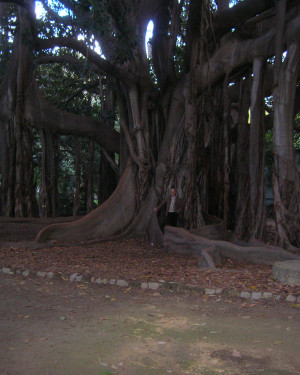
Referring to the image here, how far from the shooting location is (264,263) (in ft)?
21.2

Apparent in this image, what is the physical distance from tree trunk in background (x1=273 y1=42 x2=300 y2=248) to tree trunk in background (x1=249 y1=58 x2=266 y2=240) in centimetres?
59

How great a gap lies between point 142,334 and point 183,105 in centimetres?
627

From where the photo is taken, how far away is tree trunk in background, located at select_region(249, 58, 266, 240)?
24.6 ft

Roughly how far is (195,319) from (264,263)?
2.67 meters

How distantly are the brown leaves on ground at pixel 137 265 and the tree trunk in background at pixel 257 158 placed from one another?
117cm

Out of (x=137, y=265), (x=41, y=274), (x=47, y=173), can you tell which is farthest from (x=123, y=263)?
(x=47, y=173)

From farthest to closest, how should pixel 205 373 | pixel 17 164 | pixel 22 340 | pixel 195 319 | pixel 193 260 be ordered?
pixel 17 164
pixel 193 260
pixel 195 319
pixel 22 340
pixel 205 373

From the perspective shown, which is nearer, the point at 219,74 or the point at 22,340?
the point at 22,340

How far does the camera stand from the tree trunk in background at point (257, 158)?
7.49 meters

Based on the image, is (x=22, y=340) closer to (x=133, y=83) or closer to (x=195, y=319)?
(x=195, y=319)

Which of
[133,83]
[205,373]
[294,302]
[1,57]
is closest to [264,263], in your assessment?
[294,302]

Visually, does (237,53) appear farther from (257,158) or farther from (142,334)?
(142,334)

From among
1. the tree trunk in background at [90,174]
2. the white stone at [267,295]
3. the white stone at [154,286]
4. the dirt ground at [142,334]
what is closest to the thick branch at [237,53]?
the white stone at [267,295]

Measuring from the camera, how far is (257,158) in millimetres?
7602
